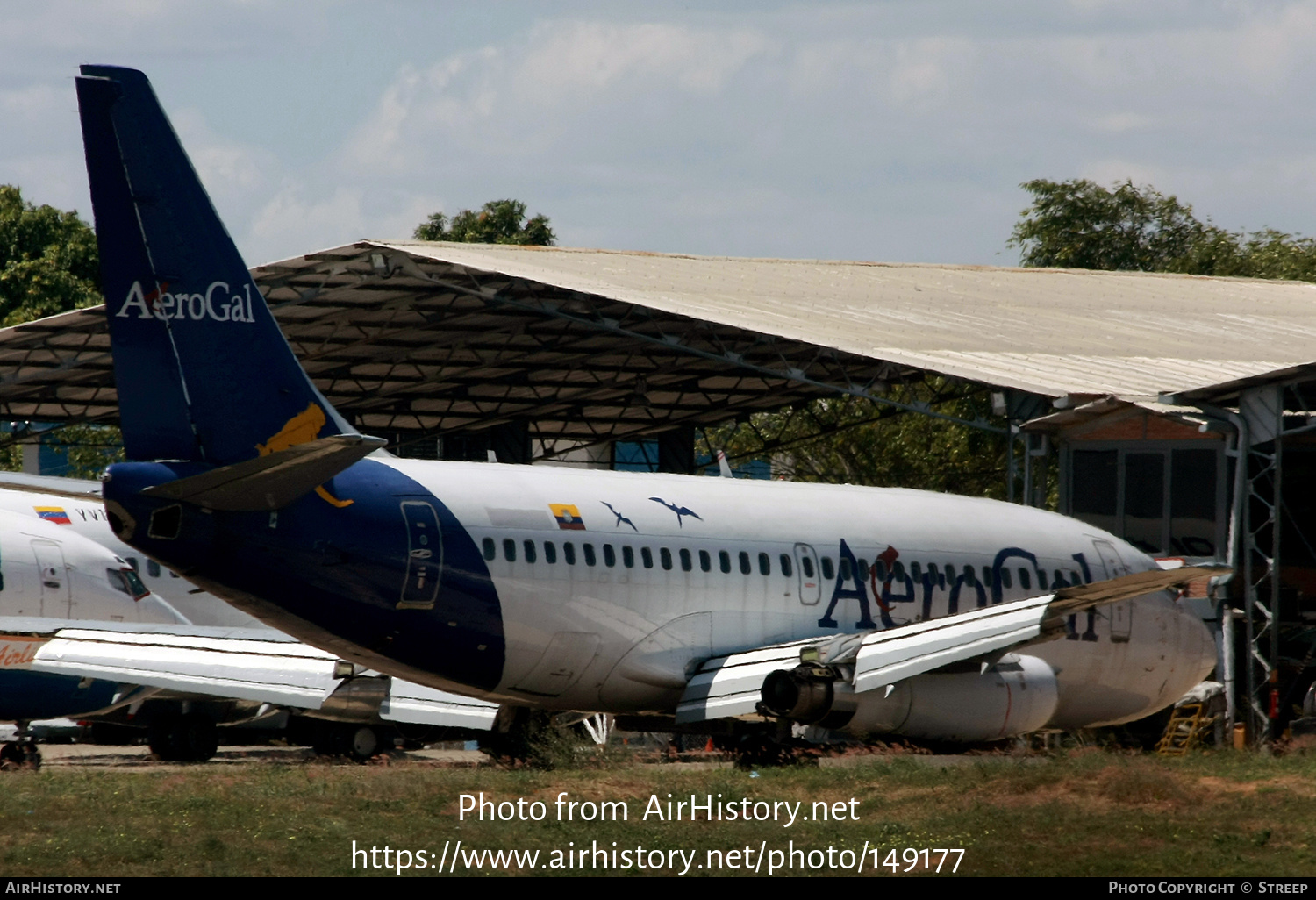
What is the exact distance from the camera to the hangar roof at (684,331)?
31.8m

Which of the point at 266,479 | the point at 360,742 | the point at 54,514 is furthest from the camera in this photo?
the point at 360,742

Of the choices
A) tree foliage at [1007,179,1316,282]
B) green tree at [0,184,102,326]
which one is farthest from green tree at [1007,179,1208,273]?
green tree at [0,184,102,326]

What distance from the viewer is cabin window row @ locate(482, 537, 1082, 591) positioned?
18.7 meters

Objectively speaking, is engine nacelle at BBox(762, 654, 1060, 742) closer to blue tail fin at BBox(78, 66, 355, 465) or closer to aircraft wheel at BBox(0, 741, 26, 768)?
blue tail fin at BBox(78, 66, 355, 465)

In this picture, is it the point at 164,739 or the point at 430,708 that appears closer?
the point at 430,708

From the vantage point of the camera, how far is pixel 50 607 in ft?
80.3

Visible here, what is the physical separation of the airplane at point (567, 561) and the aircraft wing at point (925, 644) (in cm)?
3

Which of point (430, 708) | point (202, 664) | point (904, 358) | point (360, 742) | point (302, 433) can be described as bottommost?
point (360, 742)

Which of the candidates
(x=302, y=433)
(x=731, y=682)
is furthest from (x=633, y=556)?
(x=302, y=433)

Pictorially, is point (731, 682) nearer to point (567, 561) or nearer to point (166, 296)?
point (567, 561)

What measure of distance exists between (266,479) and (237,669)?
4.06 metres

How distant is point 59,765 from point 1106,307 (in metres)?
24.4
